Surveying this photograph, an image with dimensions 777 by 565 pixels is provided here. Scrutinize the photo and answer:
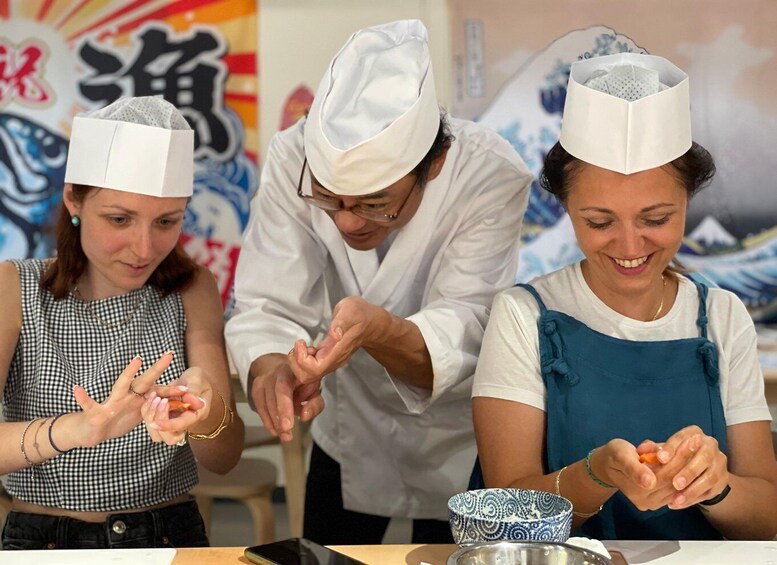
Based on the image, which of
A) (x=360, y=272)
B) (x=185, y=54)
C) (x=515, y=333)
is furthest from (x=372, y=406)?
(x=185, y=54)

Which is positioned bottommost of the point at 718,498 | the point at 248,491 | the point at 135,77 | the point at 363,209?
the point at 248,491

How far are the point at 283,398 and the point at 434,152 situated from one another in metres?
0.63

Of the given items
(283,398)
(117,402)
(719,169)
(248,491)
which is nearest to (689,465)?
(283,398)

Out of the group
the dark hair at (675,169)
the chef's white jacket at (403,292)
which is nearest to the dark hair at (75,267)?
the chef's white jacket at (403,292)

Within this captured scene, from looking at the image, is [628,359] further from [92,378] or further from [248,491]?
[248,491]

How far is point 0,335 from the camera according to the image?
2.02m

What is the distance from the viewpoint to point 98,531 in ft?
6.33

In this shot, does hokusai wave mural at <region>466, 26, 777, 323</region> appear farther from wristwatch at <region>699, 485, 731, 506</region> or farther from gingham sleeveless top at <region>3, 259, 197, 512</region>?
wristwatch at <region>699, 485, 731, 506</region>

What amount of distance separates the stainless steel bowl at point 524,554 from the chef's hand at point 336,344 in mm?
553

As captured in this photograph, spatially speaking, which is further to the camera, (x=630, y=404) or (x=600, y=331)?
(x=600, y=331)

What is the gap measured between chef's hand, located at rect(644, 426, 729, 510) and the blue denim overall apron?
0.25 metres

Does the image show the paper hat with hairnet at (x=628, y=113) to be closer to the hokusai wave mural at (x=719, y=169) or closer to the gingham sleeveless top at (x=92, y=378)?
the gingham sleeveless top at (x=92, y=378)

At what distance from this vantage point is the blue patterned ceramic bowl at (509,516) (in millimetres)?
1372

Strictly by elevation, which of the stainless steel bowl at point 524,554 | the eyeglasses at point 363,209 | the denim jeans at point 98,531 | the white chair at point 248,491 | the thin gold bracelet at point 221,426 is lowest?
the white chair at point 248,491
